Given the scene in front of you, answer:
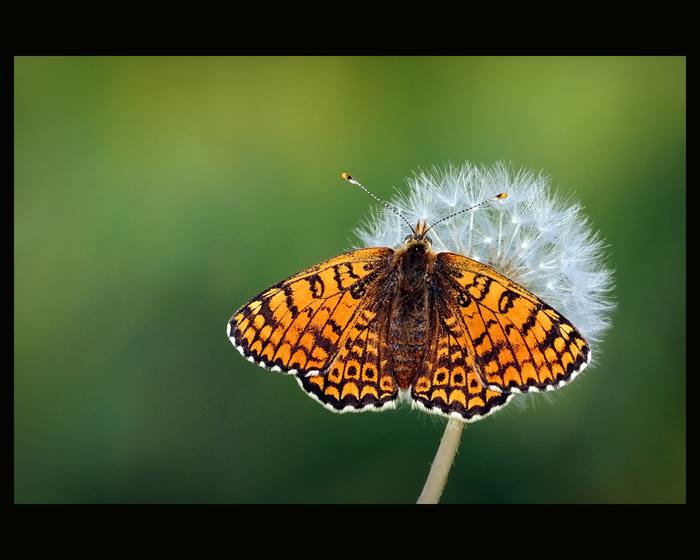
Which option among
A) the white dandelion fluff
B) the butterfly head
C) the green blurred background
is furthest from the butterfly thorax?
the green blurred background

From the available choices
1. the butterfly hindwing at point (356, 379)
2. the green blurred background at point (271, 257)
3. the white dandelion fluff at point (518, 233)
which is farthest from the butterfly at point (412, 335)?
the green blurred background at point (271, 257)

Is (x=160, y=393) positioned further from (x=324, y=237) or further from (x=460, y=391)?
(x=460, y=391)

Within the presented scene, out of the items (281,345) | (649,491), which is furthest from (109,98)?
(649,491)

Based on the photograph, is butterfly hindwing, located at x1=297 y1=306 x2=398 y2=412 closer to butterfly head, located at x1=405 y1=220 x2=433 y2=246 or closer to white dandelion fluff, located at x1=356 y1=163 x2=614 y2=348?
butterfly head, located at x1=405 y1=220 x2=433 y2=246

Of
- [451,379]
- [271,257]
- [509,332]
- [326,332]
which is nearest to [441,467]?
[451,379]

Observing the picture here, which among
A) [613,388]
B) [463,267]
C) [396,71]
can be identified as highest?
[396,71]

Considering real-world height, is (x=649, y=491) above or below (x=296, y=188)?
below

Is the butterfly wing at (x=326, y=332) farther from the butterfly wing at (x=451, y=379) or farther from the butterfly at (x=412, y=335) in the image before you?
the butterfly wing at (x=451, y=379)
